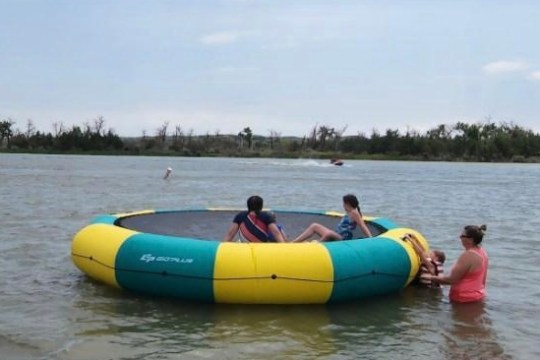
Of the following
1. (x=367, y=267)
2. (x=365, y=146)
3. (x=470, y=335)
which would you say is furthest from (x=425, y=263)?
(x=365, y=146)

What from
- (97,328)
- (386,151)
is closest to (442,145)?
(386,151)

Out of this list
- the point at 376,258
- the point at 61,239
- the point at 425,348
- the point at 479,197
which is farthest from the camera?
the point at 479,197

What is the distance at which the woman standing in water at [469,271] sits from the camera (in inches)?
267

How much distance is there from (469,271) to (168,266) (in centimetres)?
301

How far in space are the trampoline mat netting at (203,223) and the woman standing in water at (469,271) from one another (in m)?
1.23

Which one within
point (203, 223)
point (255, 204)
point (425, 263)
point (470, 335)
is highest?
point (255, 204)

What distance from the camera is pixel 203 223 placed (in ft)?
31.7

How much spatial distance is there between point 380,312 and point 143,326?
2329mm

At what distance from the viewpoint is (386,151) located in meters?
83.9

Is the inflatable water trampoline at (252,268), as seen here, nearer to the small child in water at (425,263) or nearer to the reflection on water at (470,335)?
the small child in water at (425,263)

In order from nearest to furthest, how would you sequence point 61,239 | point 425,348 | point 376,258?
point 425,348, point 376,258, point 61,239

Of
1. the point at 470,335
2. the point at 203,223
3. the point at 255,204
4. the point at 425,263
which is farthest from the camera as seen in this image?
the point at 203,223

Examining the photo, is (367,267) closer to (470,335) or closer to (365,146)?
(470,335)

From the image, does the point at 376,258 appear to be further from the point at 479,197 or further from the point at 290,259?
the point at 479,197
